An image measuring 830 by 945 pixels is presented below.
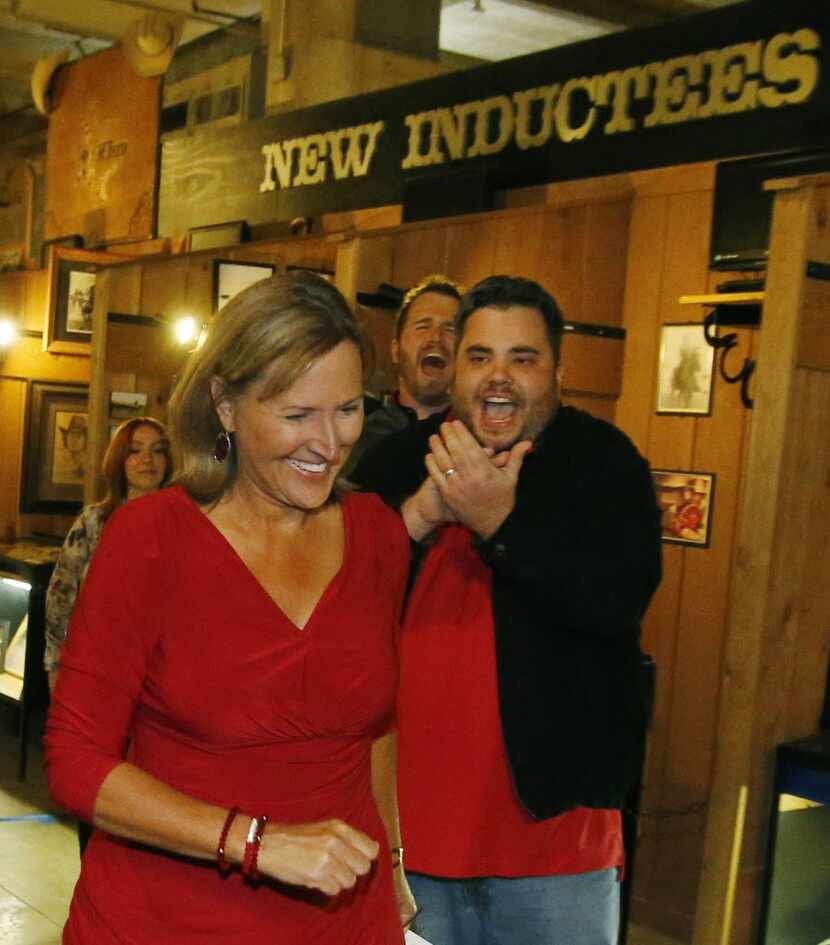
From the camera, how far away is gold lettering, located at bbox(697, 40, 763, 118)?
180 inches

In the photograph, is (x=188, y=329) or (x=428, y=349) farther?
(x=188, y=329)

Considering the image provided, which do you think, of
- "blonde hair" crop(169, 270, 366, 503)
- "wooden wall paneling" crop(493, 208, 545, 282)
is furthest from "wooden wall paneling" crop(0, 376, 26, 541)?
"blonde hair" crop(169, 270, 366, 503)

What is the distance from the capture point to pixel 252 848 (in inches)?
59.5

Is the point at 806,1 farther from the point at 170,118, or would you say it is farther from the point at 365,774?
the point at 170,118

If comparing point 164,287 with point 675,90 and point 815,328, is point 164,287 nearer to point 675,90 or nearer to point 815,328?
point 675,90

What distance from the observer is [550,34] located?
9.55 m

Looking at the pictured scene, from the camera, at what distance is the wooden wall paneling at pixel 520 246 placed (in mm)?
5293

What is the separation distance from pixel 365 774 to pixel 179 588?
38 cm

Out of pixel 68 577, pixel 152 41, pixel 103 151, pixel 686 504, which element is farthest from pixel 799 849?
pixel 103 151

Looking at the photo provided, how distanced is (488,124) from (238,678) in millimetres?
4413

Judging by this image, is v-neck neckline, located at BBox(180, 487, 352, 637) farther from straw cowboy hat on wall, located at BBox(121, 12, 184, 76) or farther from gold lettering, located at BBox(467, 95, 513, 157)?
straw cowboy hat on wall, located at BBox(121, 12, 184, 76)

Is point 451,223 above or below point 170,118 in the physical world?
below

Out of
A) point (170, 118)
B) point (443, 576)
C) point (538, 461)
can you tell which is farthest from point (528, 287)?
point (170, 118)

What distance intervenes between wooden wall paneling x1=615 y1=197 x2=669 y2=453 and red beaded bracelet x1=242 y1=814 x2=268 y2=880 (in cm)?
374
